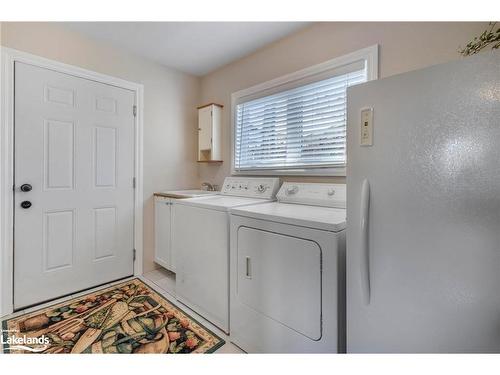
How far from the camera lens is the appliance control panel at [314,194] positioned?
1.71 meters

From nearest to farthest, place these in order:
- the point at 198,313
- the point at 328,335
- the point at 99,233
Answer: the point at 328,335
the point at 198,313
the point at 99,233

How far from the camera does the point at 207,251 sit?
1.83 meters

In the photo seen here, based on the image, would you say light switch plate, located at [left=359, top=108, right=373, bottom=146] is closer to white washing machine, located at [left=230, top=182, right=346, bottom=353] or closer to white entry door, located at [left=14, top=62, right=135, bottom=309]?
white washing machine, located at [left=230, top=182, right=346, bottom=353]

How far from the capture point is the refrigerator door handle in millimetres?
1002

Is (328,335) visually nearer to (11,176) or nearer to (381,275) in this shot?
(381,275)

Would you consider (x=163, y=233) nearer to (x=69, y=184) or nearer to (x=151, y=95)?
(x=69, y=184)

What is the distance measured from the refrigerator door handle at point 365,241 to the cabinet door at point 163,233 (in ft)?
6.67

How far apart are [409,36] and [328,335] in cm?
192

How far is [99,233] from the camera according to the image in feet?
7.83

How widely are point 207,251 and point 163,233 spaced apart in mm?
1040

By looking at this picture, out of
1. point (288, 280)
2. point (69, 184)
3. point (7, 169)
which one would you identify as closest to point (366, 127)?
point (288, 280)

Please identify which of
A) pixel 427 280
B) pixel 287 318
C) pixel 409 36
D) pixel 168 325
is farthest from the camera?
pixel 168 325

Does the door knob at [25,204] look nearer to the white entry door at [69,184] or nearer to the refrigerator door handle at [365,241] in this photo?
the white entry door at [69,184]
